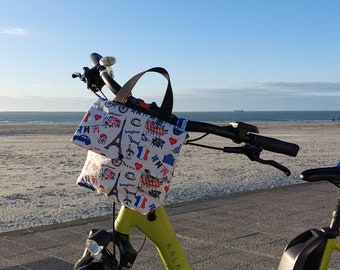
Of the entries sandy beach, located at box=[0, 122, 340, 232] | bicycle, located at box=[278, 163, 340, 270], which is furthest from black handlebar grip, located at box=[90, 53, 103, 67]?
sandy beach, located at box=[0, 122, 340, 232]

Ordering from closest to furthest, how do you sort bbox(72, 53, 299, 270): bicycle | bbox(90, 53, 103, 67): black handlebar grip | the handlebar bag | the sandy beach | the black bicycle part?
the handlebar bag < bbox(72, 53, 299, 270): bicycle < the black bicycle part < bbox(90, 53, 103, 67): black handlebar grip < the sandy beach

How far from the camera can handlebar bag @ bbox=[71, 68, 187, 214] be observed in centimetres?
182

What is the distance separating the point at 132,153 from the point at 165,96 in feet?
0.82

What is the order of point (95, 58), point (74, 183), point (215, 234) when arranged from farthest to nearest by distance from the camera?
point (74, 183) < point (215, 234) < point (95, 58)

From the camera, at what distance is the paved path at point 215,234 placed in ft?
16.6

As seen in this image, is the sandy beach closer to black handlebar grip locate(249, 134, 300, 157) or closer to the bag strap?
the bag strap

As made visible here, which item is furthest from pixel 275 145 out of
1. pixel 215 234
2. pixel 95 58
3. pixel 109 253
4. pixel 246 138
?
pixel 215 234

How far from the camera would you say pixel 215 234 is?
6.09 meters

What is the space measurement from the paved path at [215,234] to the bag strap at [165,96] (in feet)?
10.7

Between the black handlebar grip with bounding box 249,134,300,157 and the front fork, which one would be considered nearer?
the black handlebar grip with bounding box 249,134,300,157

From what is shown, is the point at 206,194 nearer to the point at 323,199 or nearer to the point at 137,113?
the point at 323,199

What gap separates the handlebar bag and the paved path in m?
3.20

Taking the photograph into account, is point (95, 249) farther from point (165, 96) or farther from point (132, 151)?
point (165, 96)

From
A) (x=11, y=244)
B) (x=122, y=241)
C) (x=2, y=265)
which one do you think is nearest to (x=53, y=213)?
(x=11, y=244)
